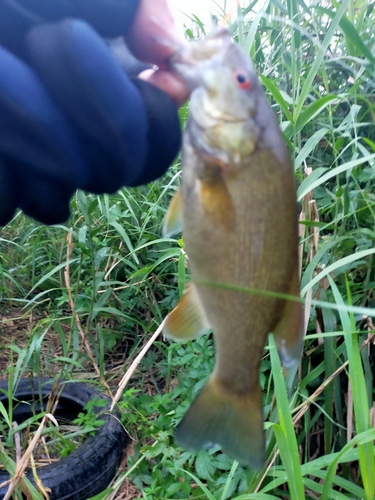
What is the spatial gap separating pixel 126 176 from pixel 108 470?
1.47m

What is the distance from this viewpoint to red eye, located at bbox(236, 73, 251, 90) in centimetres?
70

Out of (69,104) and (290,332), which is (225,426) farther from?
(69,104)

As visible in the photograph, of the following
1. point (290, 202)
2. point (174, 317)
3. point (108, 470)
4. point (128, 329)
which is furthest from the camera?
point (128, 329)

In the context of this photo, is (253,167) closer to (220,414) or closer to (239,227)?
(239,227)

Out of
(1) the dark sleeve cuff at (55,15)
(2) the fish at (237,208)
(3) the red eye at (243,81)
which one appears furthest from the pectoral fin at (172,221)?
(1) the dark sleeve cuff at (55,15)

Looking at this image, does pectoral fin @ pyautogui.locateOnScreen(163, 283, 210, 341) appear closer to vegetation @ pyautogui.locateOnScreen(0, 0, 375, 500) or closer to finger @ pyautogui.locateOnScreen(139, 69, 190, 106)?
vegetation @ pyautogui.locateOnScreen(0, 0, 375, 500)

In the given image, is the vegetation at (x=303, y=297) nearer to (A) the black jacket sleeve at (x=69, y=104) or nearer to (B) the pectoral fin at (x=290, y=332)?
(B) the pectoral fin at (x=290, y=332)

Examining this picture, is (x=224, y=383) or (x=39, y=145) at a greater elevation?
(x=39, y=145)

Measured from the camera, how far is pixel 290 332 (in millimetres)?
761

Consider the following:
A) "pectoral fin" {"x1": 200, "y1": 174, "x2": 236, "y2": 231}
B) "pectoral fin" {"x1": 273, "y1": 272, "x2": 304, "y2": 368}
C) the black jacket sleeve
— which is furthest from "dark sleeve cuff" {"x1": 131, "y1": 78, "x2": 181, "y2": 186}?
"pectoral fin" {"x1": 273, "y1": 272, "x2": 304, "y2": 368}

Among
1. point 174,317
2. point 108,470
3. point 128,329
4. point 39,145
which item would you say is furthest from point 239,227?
point 128,329

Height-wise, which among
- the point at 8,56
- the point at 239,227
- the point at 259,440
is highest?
the point at 8,56

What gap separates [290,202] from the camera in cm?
67

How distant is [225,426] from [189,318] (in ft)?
0.69
